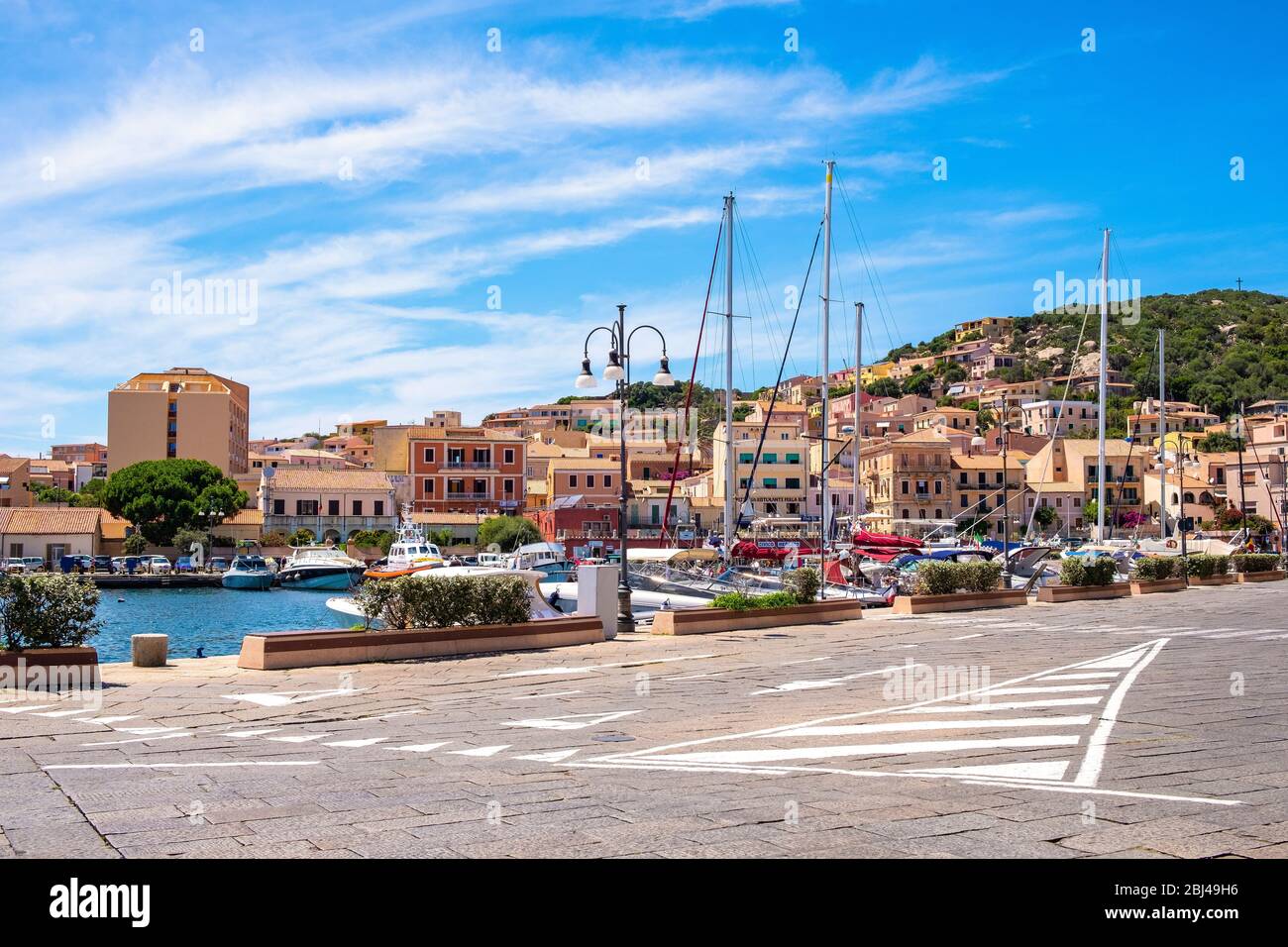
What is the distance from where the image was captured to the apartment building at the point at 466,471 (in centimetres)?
9638

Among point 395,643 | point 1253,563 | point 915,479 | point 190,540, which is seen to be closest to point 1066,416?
point 915,479

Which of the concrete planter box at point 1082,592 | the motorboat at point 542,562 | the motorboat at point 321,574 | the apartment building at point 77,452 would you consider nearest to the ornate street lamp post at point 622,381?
the concrete planter box at point 1082,592

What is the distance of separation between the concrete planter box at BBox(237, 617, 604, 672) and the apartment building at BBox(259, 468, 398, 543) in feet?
255

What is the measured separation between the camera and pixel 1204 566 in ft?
144

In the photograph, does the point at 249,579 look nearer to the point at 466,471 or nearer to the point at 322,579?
Answer: the point at 322,579

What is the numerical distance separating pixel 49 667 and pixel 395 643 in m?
5.03

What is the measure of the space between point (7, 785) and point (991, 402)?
155 metres

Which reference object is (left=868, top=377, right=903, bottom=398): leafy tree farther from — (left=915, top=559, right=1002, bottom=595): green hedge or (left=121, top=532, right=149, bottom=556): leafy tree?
(left=915, top=559, right=1002, bottom=595): green hedge

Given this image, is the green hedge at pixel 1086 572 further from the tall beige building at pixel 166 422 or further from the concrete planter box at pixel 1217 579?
the tall beige building at pixel 166 422

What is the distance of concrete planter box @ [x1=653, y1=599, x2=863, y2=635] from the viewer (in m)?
21.9

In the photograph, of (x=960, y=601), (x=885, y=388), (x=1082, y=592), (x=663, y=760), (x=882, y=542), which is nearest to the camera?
(x=663, y=760)

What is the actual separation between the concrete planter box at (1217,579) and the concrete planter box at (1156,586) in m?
3.46
